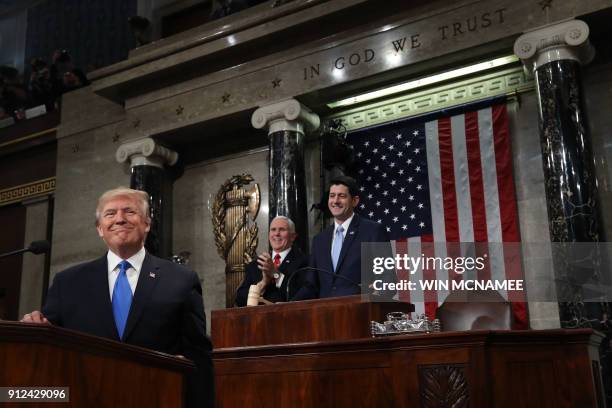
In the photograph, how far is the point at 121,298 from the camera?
268cm

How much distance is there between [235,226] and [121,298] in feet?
20.1

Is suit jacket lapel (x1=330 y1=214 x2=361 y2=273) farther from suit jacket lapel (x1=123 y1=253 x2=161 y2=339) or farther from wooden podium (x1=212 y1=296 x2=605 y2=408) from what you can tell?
suit jacket lapel (x1=123 y1=253 x2=161 y2=339)

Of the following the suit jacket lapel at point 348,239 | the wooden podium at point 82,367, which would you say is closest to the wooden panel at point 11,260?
the suit jacket lapel at point 348,239

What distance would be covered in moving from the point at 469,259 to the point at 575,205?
3.20 metres

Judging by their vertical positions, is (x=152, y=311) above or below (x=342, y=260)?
below

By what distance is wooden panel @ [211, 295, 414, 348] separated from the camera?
12.7ft

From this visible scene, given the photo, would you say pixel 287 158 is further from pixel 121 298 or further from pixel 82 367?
pixel 82 367

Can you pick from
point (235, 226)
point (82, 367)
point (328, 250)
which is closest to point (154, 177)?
point (235, 226)

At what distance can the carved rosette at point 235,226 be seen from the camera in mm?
8609

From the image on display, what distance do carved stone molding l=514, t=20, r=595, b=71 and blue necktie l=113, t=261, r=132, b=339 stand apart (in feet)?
16.8

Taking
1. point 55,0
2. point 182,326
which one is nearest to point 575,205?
point 182,326

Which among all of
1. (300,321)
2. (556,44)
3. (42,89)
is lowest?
(300,321)

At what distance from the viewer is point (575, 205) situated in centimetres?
618

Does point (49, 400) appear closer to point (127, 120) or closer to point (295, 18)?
point (295, 18)
